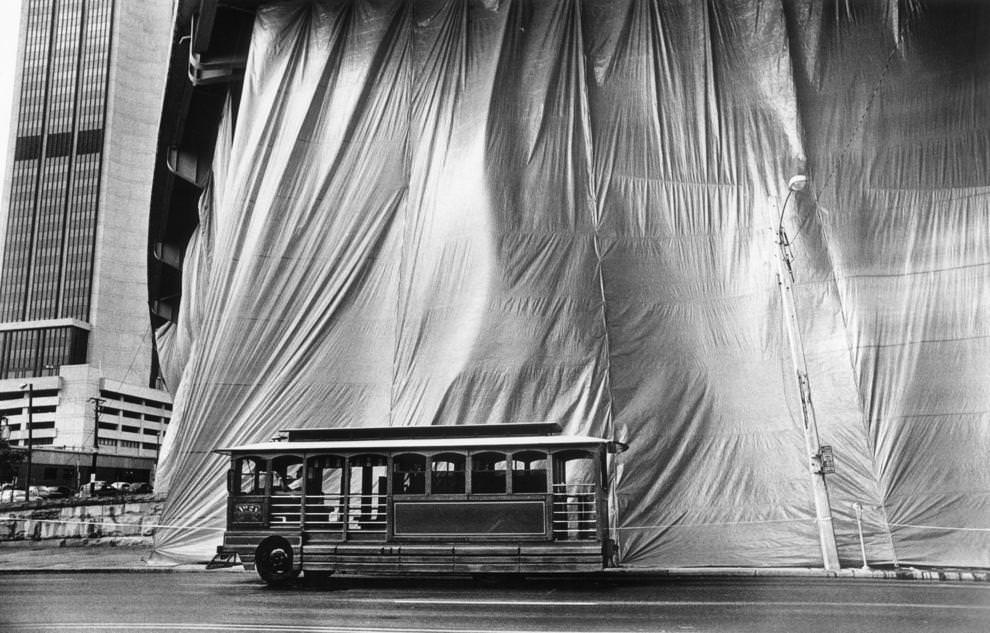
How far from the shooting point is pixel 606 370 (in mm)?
20234

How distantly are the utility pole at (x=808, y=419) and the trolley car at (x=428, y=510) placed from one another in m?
4.49

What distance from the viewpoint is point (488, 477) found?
15.0m

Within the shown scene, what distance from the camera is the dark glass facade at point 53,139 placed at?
12.5 m

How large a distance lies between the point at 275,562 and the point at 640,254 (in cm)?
1173

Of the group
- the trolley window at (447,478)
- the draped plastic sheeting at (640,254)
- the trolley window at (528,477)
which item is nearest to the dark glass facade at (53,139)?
the draped plastic sheeting at (640,254)

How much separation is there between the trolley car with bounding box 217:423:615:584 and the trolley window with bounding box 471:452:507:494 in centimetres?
2

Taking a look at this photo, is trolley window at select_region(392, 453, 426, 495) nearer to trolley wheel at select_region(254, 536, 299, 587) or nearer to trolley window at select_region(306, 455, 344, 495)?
trolley window at select_region(306, 455, 344, 495)

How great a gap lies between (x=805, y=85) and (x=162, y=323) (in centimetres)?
3487

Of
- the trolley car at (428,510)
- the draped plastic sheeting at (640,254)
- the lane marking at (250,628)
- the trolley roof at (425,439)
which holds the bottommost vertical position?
the lane marking at (250,628)

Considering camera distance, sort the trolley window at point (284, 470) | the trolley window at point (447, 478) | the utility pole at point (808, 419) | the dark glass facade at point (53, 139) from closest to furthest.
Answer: the dark glass facade at point (53, 139) < the trolley window at point (447, 478) < the trolley window at point (284, 470) < the utility pole at point (808, 419)

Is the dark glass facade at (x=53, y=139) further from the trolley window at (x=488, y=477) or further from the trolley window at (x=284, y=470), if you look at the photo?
the trolley window at (x=488, y=477)

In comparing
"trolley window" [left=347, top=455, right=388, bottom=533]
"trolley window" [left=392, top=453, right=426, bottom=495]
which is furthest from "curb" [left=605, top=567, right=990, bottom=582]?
"trolley window" [left=347, top=455, right=388, bottom=533]

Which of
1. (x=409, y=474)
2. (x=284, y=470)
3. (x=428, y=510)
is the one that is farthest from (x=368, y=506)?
(x=284, y=470)

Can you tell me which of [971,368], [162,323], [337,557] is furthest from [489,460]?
[162,323]
